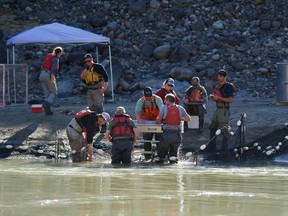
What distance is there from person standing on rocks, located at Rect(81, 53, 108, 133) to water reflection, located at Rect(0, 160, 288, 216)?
2.92 m

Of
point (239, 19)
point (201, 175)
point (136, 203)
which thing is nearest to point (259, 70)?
point (239, 19)

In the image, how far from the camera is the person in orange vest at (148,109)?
22422mm

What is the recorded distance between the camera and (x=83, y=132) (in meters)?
22.1

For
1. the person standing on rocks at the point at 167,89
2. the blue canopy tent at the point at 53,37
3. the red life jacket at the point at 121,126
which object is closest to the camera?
the red life jacket at the point at 121,126

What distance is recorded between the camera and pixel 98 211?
1477 centimetres

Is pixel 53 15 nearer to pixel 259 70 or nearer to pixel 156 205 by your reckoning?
pixel 259 70

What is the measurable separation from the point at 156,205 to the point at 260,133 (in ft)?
32.5

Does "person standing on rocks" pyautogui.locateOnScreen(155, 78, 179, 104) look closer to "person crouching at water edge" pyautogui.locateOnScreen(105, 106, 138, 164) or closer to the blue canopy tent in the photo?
"person crouching at water edge" pyautogui.locateOnScreen(105, 106, 138, 164)

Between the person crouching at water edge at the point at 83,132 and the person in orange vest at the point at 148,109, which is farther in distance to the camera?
the person in orange vest at the point at 148,109

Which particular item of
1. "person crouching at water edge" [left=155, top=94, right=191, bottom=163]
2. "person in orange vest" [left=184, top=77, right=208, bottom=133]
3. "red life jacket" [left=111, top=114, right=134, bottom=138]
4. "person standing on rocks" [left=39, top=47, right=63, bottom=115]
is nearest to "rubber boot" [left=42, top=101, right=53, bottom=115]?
"person standing on rocks" [left=39, top=47, right=63, bottom=115]

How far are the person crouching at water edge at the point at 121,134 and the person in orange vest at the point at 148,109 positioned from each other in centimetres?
79

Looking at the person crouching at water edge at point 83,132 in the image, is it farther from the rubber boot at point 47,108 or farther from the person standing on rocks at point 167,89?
the rubber boot at point 47,108

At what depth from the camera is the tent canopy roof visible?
1107 inches

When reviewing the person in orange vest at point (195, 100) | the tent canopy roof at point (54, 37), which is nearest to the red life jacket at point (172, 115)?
the person in orange vest at point (195, 100)
